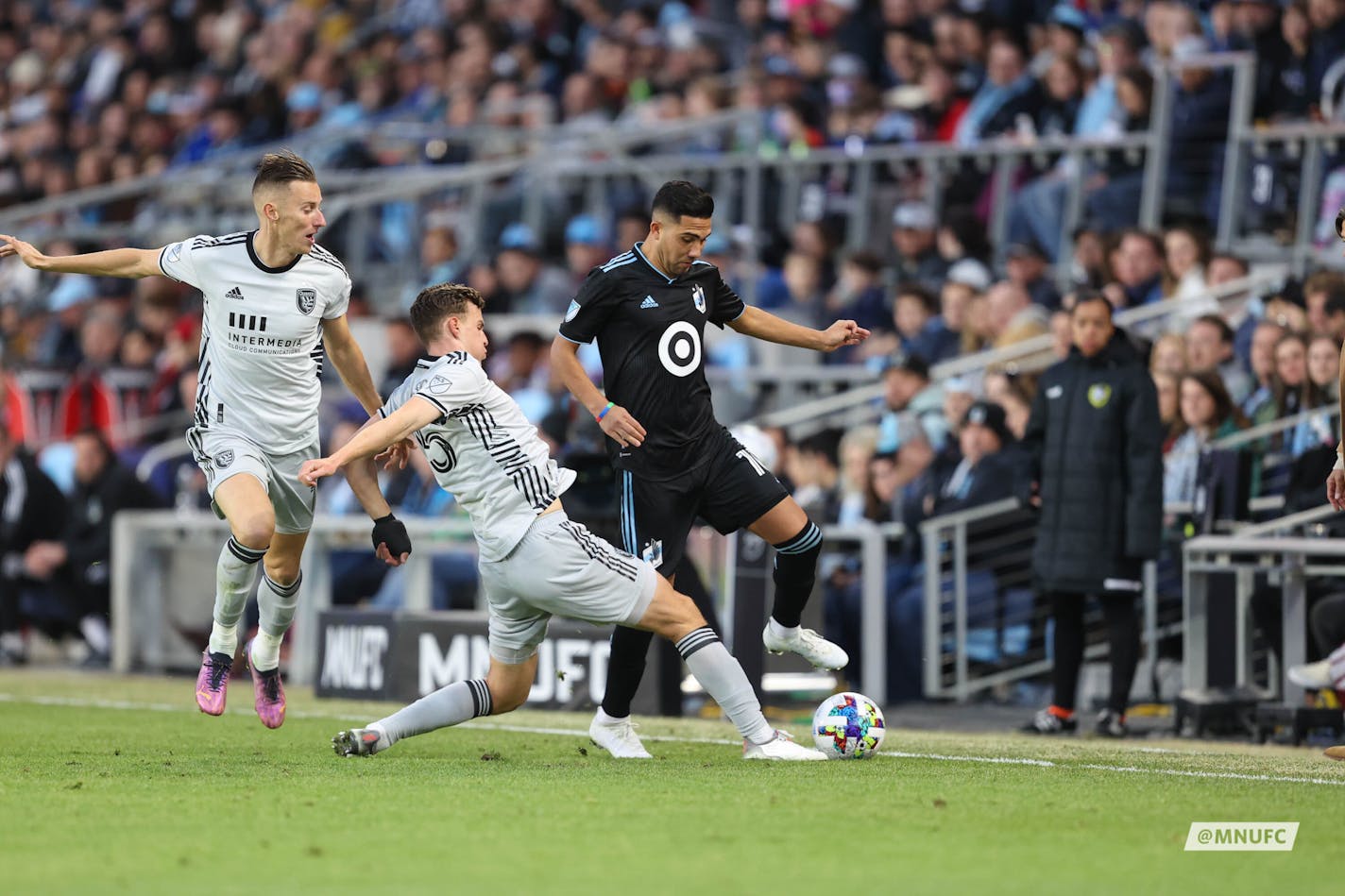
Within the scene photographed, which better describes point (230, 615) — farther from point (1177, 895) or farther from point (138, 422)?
point (138, 422)

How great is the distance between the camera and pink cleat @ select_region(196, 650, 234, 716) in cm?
853

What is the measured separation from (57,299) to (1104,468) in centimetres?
1490

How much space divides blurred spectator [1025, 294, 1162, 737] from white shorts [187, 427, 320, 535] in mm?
3982

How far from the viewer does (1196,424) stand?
1177 cm

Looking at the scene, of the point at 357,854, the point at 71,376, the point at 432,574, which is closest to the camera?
the point at 357,854

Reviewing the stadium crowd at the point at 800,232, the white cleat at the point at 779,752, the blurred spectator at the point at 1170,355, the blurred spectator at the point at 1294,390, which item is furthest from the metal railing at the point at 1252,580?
Answer: the white cleat at the point at 779,752

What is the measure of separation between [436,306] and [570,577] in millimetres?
1158

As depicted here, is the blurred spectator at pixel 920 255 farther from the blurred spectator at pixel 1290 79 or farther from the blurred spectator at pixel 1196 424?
the blurred spectator at pixel 1196 424

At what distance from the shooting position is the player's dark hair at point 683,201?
316 inches

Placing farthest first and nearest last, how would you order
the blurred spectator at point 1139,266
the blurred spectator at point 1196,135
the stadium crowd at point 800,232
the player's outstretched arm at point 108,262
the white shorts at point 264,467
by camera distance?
the blurred spectator at point 1196,135 < the blurred spectator at point 1139,266 < the stadium crowd at point 800,232 < the white shorts at point 264,467 < the player's outstretched arm at point 108,262

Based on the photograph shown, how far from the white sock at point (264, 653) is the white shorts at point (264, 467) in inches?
18.9

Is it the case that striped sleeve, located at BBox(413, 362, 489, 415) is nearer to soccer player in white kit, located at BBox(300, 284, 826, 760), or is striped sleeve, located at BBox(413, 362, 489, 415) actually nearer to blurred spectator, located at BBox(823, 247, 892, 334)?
soccer player in white kit, located at BBox(300, 284, 826, 760)

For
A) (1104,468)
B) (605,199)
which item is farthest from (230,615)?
(605,199)

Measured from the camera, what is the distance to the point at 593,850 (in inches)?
221
